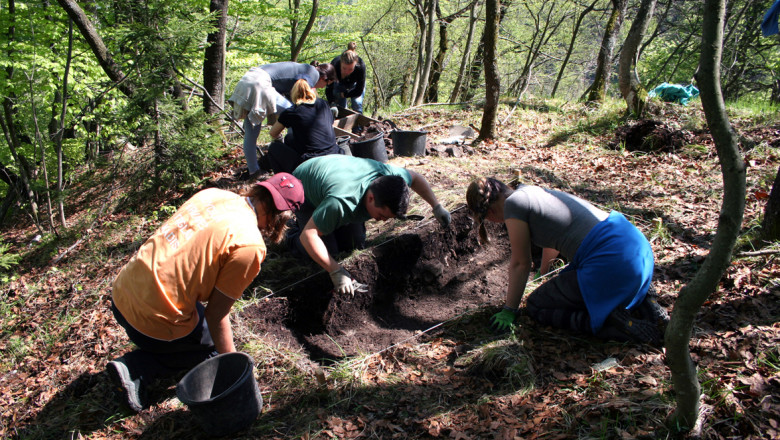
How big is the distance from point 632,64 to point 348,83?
17.4 feet

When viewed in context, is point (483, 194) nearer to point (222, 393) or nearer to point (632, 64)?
point (222, 393)

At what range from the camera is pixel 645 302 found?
2.89 meters

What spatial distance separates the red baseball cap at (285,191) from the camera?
2.57 meters

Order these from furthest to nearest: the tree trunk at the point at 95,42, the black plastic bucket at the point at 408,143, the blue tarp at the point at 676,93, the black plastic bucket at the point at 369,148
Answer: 1. the blue tarp at the point at 676,93
2. the black plastic bucket at the point at 408,143
3. the tree trunk at the point at 95,42
4. the black plastic bucket at the point at 369,148

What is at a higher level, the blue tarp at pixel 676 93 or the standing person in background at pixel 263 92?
the blue tarp at pixel 676 93

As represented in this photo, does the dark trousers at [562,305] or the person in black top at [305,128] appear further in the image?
the person in black top at [305,128]

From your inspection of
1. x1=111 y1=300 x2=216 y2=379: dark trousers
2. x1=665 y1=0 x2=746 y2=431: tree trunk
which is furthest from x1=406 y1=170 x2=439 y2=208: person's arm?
x1=665 y1=0 x2=746 y2=431: tree trunk

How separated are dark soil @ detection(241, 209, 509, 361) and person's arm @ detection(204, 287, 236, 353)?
86cm

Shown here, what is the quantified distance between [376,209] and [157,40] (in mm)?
4345

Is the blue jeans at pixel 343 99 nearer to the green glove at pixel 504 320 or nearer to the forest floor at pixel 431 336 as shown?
the forest floor at pixel 431 336

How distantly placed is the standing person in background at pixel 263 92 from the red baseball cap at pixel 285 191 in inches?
118

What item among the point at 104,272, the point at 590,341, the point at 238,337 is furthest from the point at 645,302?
the point at 104,272

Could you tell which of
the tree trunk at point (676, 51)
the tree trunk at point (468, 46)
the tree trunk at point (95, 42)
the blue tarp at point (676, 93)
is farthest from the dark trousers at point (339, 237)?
the tree trunk at point (676, 51)

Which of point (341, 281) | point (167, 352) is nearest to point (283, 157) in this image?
point (341, 281)
